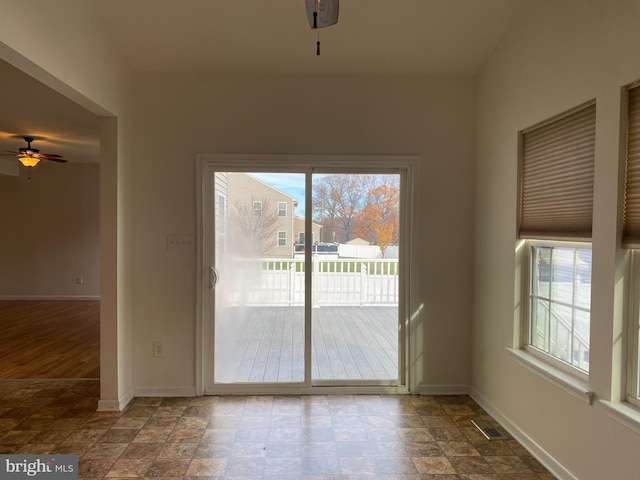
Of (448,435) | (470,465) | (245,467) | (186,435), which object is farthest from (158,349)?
(470,465)

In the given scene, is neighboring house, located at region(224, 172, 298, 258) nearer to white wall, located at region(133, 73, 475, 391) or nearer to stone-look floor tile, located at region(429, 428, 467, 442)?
white wall, located at region(133, 73, 475, 391)

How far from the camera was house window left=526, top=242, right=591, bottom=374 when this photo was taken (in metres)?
2.24

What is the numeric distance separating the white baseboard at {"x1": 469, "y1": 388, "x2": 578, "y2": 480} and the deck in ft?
2.49

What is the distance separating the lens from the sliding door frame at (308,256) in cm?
331

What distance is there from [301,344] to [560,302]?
202 centimetres

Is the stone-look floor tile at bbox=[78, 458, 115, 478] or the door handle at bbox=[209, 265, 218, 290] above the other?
the door handle at bbox=[209, 265, 218, 290]

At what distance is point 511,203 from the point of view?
9.24 feet

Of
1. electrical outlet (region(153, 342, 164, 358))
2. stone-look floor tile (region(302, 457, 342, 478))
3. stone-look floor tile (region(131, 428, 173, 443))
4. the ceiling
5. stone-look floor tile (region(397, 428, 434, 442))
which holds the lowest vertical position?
stone-look floor tile (region(397, 428, 434, 442))


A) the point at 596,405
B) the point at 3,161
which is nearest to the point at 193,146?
the point at 596,405

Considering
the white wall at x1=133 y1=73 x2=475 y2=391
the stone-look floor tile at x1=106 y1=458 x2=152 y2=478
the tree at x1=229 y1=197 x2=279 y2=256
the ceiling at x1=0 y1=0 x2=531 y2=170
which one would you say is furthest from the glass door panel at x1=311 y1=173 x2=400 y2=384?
the stone-look floor tile at x1=106 y1=458 x2=152 y2=478

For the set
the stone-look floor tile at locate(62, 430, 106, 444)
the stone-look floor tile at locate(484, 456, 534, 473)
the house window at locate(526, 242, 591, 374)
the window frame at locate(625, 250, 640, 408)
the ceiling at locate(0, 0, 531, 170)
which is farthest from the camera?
the ceiling at locate(0, 0, 531, 170)

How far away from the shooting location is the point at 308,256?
342 cm

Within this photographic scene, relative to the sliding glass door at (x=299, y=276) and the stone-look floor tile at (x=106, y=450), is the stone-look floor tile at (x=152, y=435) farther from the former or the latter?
the sliding glass door at (x=299, y=276)

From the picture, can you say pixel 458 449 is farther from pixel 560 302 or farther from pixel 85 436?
pixel 85 436
